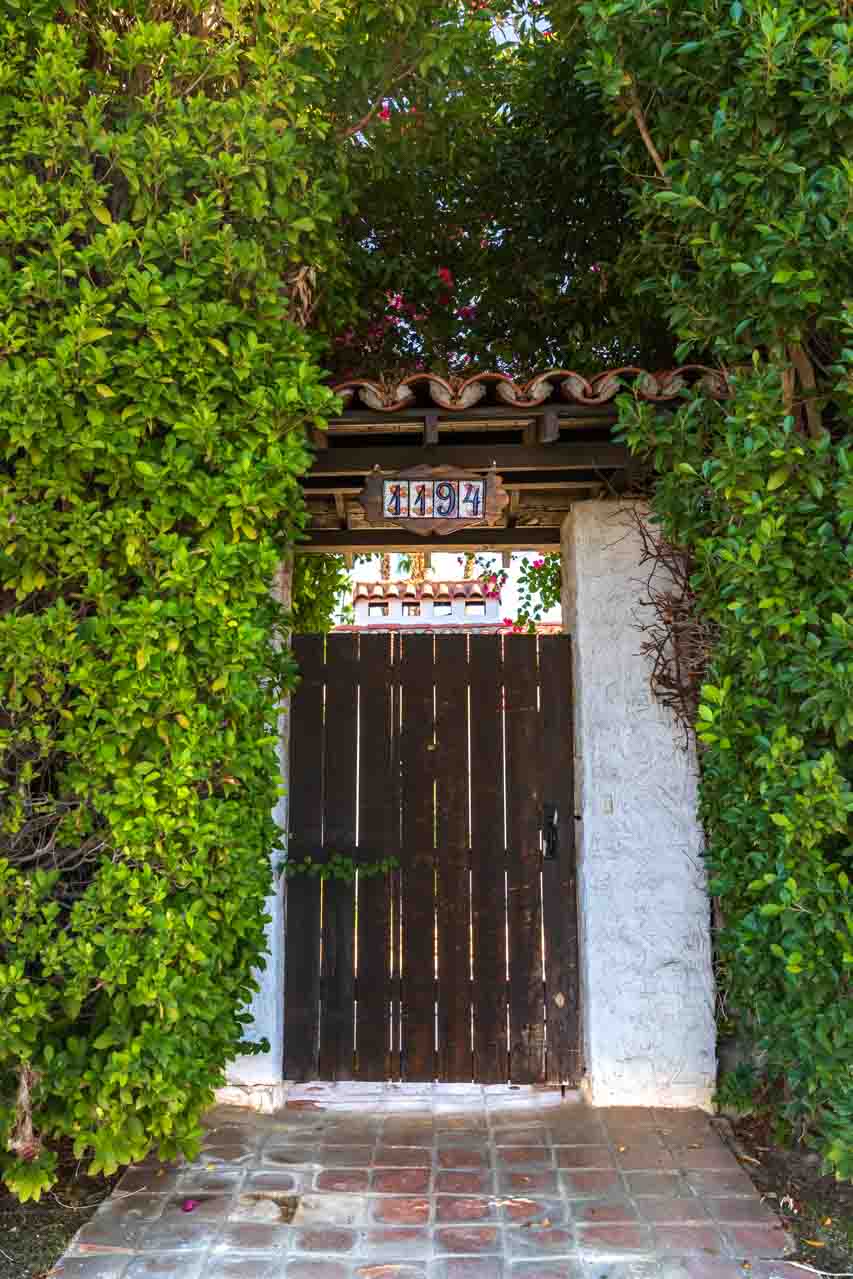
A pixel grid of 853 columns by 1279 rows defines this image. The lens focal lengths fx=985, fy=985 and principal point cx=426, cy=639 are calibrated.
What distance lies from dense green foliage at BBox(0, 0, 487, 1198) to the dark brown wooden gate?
1.47 m

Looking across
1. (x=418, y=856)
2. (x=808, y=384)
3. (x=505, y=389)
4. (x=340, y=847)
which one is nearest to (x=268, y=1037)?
(x=340, y=847)

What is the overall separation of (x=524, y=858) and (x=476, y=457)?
1.88 m

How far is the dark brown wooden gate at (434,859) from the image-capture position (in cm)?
455

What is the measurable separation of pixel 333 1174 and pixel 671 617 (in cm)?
265

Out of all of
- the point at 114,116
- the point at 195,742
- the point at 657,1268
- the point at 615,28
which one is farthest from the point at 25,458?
the point at 657,1268

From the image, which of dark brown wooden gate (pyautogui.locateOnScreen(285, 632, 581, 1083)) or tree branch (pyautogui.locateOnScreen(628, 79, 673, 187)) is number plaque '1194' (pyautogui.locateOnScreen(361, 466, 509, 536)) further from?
tree branch (pyautogui.locateOnScreen(628, 79, 673, 187))

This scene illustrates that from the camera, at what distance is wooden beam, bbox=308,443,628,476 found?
417 cm

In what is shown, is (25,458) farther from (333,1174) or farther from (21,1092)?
(333,1174)

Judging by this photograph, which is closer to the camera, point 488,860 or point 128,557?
point 128,557

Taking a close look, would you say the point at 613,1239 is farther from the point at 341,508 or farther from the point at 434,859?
the point at 341,508

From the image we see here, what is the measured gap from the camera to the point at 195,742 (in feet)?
9.58

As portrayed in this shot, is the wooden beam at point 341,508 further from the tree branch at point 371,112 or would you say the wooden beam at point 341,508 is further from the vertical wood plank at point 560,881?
the tree branch at point 371,112

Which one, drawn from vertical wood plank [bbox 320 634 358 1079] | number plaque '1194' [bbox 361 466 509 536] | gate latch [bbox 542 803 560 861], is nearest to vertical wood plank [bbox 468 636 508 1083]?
gate latch [bbox 542 803 560 861]

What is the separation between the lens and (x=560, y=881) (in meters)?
4.62
